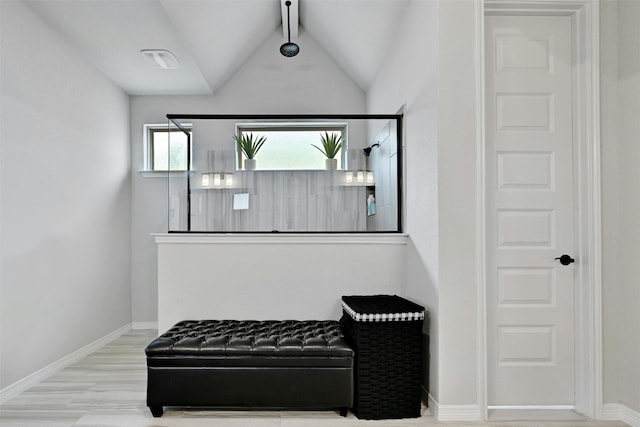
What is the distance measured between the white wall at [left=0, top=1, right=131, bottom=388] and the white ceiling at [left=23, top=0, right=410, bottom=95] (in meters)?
0.23

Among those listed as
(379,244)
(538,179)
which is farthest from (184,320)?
(538,179)

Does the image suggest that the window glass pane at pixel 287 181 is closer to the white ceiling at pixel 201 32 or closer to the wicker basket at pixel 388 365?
the white ceiling at pixel 201 32

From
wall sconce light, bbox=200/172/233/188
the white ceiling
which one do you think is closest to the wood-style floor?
wall sconce light, bbox=200/172/233/188

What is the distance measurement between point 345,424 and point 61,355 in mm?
2382

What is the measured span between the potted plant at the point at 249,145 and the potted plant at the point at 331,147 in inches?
16.1

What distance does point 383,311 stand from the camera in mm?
2717

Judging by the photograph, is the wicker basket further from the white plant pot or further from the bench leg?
the white plant pot


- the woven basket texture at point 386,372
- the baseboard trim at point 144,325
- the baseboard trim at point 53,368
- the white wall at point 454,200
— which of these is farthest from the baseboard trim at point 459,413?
the baseboard trim at point 144,325

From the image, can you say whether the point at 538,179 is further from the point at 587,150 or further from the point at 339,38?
the point at 339,38

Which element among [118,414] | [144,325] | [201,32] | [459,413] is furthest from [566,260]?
[144,325]

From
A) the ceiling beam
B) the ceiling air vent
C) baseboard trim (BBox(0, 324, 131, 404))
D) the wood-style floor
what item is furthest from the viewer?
the ceiling beam

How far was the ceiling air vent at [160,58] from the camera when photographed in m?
4.03

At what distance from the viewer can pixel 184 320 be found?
11.0 feet

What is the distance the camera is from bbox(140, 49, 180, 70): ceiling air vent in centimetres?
403
